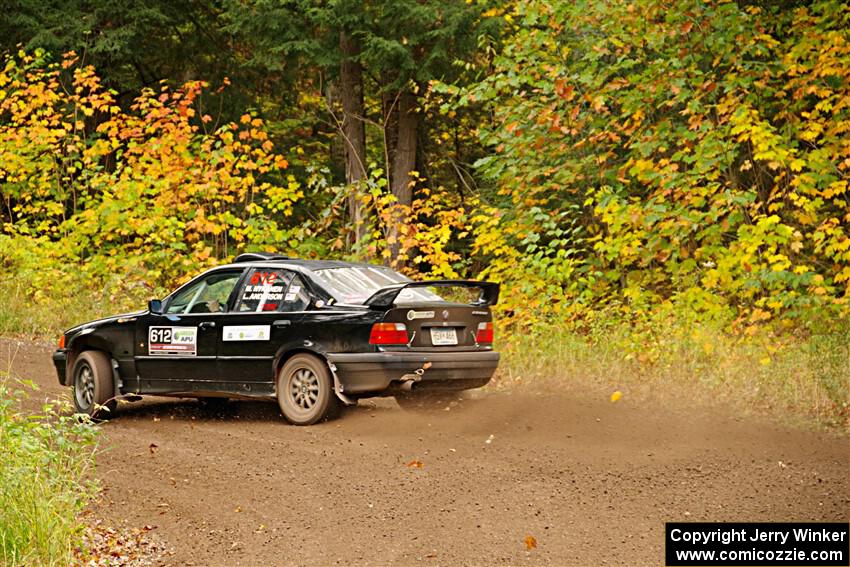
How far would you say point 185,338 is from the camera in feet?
38.0

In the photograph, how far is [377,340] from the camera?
1037 centimetres

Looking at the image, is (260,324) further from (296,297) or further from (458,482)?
(458,482)

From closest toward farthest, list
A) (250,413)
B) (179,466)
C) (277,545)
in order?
(277,545) → (179,466) → (250,413)

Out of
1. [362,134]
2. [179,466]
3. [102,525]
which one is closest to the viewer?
[102,525]

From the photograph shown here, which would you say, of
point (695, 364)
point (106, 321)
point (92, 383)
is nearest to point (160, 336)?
point (106, 321)

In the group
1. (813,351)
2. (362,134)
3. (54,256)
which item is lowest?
(813,351)

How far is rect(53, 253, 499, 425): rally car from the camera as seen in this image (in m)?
10.4

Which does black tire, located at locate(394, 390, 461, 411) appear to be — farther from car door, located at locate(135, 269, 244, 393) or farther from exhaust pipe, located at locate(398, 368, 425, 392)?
car door, located at locate(135, 269, 244, 393)

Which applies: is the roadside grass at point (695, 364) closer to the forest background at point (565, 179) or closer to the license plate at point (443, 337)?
the forest background at point (565, 179)

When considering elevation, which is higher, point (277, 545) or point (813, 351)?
point (813, 351)

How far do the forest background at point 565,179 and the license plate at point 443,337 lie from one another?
9.41 ft

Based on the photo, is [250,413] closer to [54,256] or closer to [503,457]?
[503,457]

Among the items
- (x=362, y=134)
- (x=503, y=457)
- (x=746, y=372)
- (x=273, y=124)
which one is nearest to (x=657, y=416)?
(x=746, y=372)

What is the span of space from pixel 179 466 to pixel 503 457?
9.01 feet
